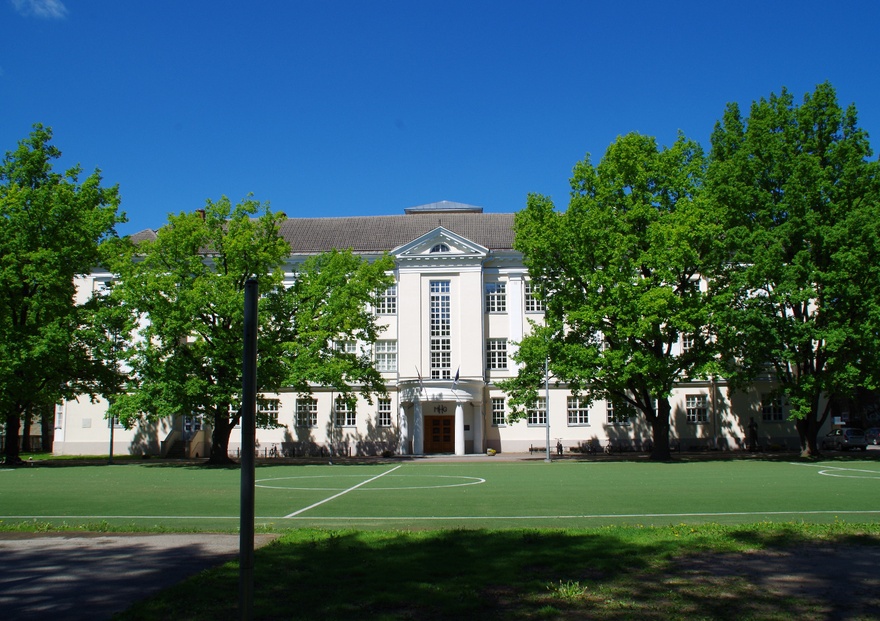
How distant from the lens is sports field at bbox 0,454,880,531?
47.7 feet

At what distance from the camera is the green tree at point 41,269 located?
3781 centimetres

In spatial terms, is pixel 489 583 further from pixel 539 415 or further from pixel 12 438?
pixel 539 415

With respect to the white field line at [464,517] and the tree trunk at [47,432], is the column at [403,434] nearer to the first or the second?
the tree trunk at [47,432]

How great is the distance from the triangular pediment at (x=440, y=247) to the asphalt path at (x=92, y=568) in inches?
1671

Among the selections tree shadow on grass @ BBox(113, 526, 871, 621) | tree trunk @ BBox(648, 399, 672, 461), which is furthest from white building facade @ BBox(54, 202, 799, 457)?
tree shadow on grass @ BBox(113, 526, 871, 621)

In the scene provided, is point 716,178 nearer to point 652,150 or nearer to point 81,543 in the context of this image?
point 652,150

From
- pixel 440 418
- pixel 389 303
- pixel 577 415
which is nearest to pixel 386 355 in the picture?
pixel 389 303

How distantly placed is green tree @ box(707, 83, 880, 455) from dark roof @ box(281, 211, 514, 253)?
1927 centimetres

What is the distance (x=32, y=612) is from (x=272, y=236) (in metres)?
35.1

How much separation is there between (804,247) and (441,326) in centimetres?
2387

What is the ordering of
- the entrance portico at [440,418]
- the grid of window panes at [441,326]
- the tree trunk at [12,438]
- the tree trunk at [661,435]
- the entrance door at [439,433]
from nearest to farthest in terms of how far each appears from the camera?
the tree trunk at [12,438] < the tree trunk at [661,435] < the entrance portico at [440,418] < the entrance door at [439,433] < the grid of window panes at [441,326]

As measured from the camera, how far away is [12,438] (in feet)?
135

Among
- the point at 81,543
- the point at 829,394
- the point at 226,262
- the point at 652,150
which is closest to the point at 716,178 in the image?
the point at 652,150

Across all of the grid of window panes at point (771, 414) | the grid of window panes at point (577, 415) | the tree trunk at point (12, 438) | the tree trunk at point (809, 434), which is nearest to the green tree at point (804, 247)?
the tree trunk at point (809, 434)
